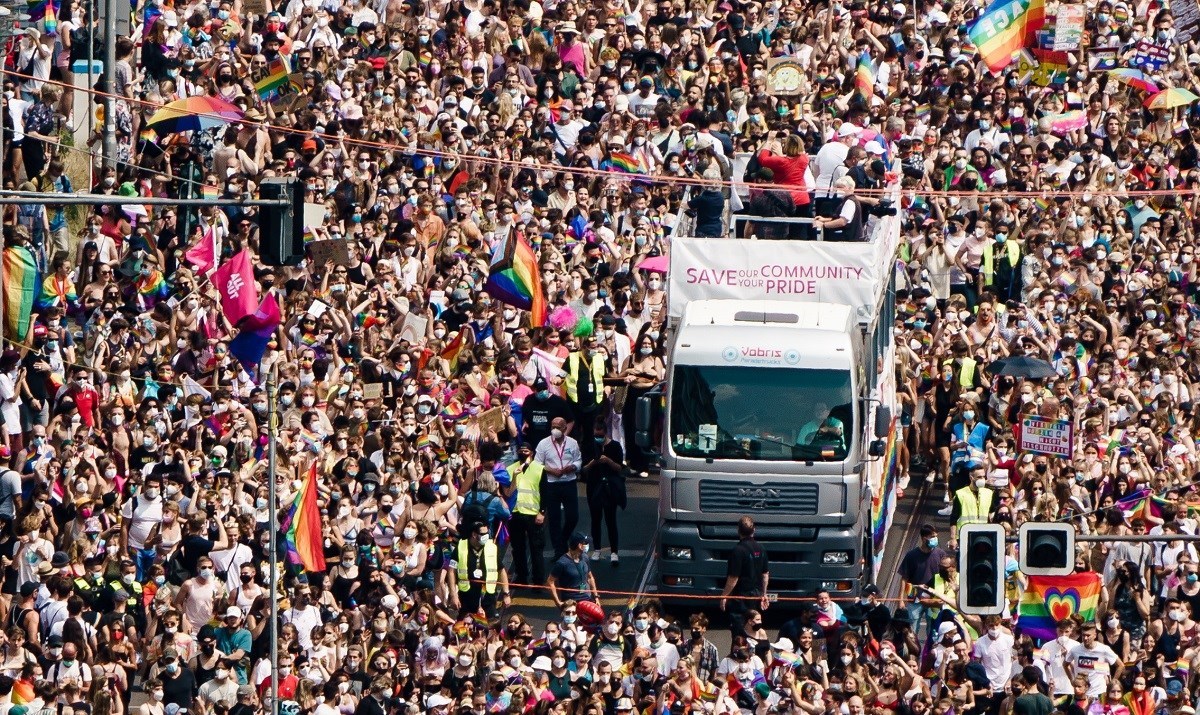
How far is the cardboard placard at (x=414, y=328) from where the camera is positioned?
32.1 meters

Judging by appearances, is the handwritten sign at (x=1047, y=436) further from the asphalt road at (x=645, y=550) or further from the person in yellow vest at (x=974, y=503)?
the asphalt road at (x=645, y=550)

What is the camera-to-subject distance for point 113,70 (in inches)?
1335

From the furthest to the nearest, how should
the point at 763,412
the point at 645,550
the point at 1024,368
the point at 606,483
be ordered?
the point at 1024,368
the point at 645,550
the point at 606,483
the point at 763,412

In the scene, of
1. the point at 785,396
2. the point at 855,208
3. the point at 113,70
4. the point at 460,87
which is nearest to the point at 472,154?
the point at 460,87

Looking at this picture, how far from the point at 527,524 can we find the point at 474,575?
1.34 metres

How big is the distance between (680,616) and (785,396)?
242cm

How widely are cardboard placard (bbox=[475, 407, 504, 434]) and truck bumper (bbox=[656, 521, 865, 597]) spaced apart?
3.24 m

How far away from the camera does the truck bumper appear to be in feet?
89.0

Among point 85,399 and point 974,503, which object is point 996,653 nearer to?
point 974,503

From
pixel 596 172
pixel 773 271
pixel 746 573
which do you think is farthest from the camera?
pixel 596 172

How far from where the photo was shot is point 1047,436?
28.9m

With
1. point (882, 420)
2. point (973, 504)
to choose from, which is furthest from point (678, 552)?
point (973, 504)

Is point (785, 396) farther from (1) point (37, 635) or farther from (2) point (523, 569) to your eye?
(1) point (37, 635)

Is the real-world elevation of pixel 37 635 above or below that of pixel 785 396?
below
